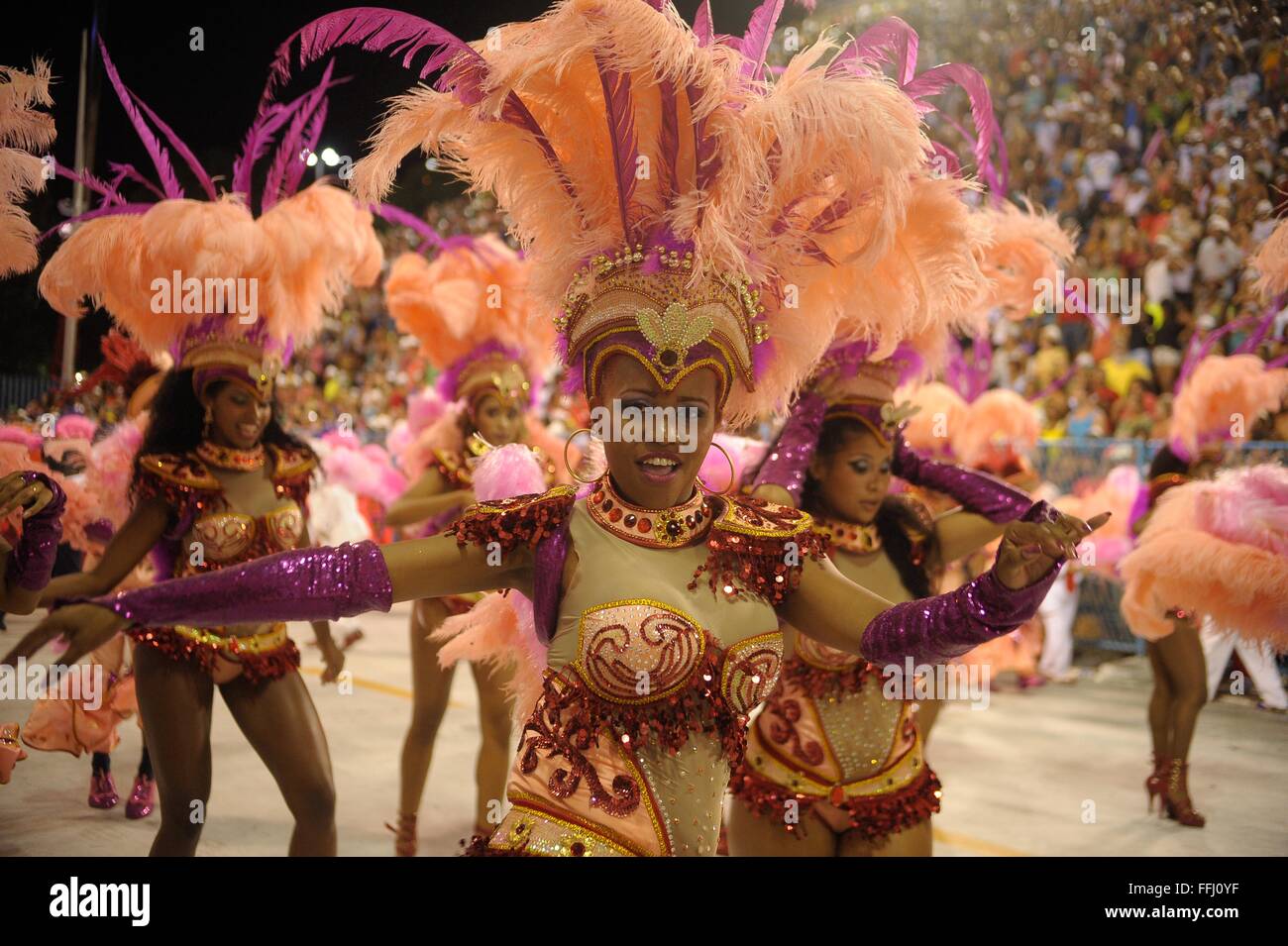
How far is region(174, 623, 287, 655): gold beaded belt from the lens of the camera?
3.15 metres

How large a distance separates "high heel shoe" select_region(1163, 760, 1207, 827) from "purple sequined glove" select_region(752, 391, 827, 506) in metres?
2.87

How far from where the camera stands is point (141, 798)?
4535mm

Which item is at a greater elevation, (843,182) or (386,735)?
(843,182)

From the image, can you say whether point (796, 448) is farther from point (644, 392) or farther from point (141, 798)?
point (141, 798)

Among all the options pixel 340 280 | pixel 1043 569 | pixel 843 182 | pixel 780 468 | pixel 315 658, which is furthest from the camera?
pixel 315 658

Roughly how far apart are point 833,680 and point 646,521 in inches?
42.3

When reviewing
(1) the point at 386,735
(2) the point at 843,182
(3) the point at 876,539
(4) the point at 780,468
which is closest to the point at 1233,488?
(3) the point at 876,539

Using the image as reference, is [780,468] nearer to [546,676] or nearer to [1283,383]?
[546,676]

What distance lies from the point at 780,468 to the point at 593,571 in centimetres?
115

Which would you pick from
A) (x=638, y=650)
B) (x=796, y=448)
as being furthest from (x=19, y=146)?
(x=796, y=448)

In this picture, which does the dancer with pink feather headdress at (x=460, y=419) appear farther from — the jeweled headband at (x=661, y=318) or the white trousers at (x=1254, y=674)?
the white trousers at (x=1254, y=674)

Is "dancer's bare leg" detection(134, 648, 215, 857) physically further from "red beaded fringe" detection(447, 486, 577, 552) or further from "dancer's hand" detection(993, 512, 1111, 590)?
"dancer's hand" detection(993, 512, 1111, 590)

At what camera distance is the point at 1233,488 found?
3.47 m

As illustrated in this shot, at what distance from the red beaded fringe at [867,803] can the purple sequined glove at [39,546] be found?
166 centimetres
